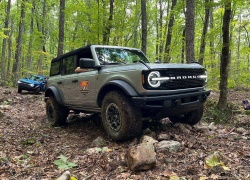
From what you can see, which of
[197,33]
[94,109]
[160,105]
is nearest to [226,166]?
[160,105]

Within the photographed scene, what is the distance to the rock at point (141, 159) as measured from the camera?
327cm

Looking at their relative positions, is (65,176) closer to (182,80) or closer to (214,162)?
(214,162)

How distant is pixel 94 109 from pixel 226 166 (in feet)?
9.44

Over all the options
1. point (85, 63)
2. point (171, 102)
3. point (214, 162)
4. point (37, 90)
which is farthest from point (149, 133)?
point (37, 90)

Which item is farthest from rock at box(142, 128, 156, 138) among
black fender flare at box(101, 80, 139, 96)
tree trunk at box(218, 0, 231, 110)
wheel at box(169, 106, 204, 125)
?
tree trunk at box(218, 0, 231, 110)

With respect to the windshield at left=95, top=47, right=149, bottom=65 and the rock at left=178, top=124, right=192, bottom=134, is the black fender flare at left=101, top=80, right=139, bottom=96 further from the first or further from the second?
the rock at left=178, top=124, right=192, bottom=134

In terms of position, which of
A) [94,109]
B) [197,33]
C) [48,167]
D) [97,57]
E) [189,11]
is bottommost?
[48,167]

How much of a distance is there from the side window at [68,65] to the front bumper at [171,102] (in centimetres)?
275

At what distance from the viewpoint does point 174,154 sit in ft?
12.2

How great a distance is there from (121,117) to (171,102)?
89cm

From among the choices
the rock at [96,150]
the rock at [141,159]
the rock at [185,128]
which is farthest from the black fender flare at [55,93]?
the rock at [141,159]

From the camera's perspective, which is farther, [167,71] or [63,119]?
[63,119]

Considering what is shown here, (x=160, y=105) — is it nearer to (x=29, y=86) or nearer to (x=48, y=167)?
(x=48, y=167)

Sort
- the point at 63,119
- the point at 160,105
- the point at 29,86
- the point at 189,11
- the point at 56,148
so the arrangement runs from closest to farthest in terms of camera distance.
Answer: the point at 160,105 < the point at 56,148 < the point at 63,119 < the point at 189,11 < the point at 29,86
